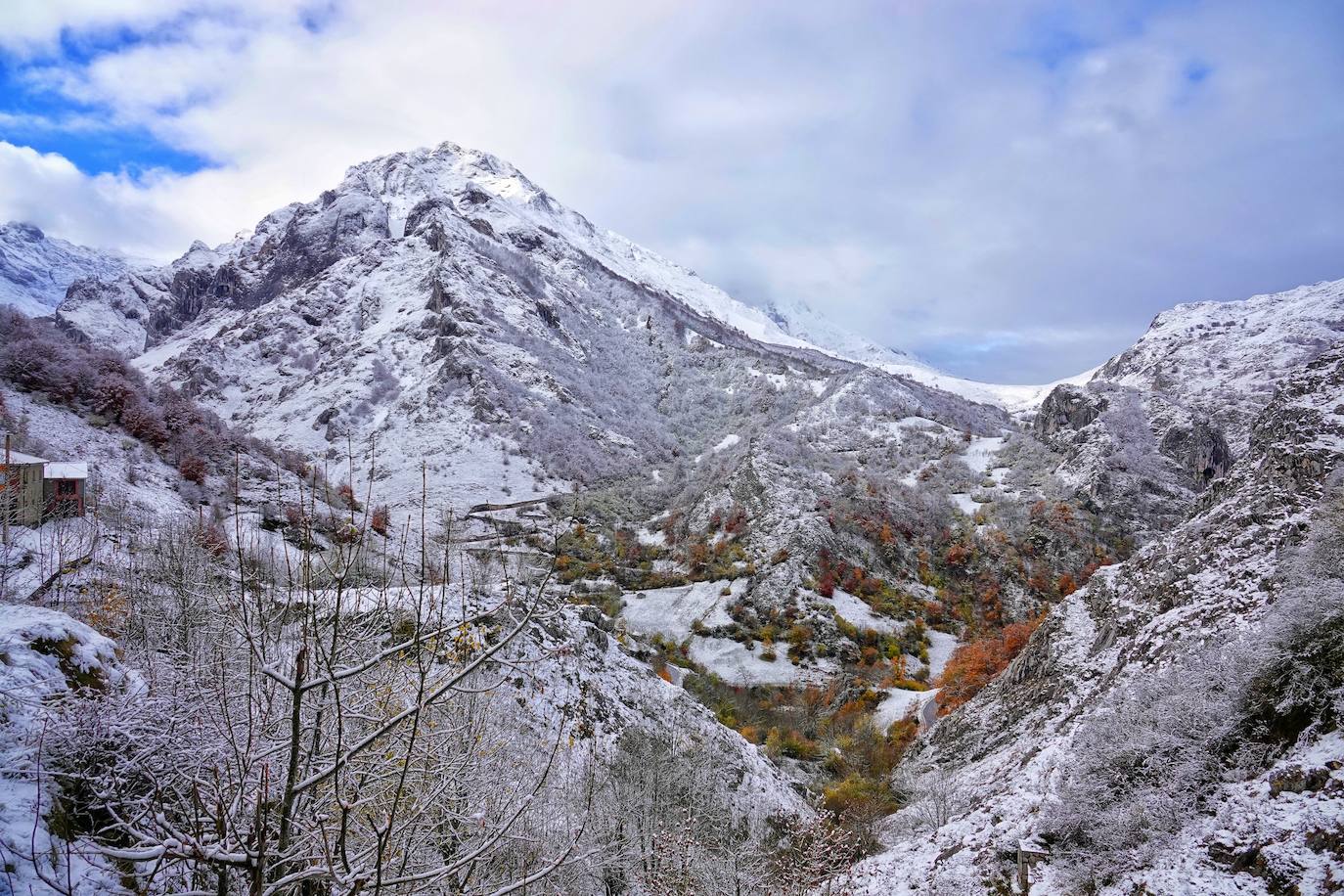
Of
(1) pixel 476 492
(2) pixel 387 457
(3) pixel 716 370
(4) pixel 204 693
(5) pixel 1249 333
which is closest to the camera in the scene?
(4) pixel 204 693

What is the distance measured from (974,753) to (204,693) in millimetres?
17962

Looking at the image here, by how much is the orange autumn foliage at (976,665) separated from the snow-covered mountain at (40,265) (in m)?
179

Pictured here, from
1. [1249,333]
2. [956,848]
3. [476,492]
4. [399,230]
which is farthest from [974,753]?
[399,230]

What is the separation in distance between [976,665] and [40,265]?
227232 millimetres

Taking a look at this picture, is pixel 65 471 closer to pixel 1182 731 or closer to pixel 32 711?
pixel 32 711

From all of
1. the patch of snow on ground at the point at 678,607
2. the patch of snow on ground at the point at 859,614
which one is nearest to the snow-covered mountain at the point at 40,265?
the patch of snow on ground at the point at 678,607

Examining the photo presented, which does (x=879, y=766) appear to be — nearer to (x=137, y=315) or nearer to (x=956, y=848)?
(x=956, y=848)

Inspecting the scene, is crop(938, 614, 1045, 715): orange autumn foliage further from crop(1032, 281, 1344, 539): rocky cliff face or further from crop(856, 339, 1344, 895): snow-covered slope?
crop(1032, 281, 1344, 539): rocky cliff face

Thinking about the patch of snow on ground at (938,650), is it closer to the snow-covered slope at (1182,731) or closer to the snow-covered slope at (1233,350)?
the snow-covered slope at (1182,731)

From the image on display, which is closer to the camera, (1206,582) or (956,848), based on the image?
(956,848)

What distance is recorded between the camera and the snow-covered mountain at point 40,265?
146 metres

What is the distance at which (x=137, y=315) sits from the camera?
366 feet

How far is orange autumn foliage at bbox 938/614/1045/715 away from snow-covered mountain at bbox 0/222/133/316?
586ft

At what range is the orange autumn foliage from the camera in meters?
27.6
